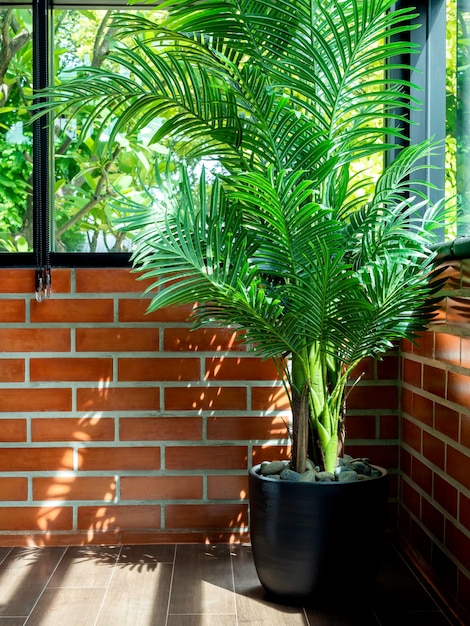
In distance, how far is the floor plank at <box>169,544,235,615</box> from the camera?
1.83 metres

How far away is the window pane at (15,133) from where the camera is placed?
2.38 meters

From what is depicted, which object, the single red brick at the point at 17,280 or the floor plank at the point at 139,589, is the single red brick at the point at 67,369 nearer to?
the single red brick at the point at 17,280

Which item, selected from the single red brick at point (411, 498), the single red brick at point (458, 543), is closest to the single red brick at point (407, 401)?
the single red brick at point (411, 498)

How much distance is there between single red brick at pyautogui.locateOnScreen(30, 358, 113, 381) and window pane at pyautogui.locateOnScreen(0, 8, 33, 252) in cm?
38

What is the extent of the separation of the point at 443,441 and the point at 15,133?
1631 mm

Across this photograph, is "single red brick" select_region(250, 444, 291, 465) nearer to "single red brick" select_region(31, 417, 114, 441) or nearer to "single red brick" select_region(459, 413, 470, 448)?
"single red brick" select_region(31, 417, 114, 441)

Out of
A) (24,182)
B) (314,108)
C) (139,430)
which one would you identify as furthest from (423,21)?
(139,430)

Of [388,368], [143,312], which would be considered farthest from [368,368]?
[143,312]

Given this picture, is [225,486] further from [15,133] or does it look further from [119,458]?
[15,133]

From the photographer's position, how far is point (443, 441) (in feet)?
6.29

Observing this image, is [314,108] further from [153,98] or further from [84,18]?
[84,18]

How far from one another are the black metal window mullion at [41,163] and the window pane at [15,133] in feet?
0.21

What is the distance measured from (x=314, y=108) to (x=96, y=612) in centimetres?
136

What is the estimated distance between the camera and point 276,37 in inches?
66.2
